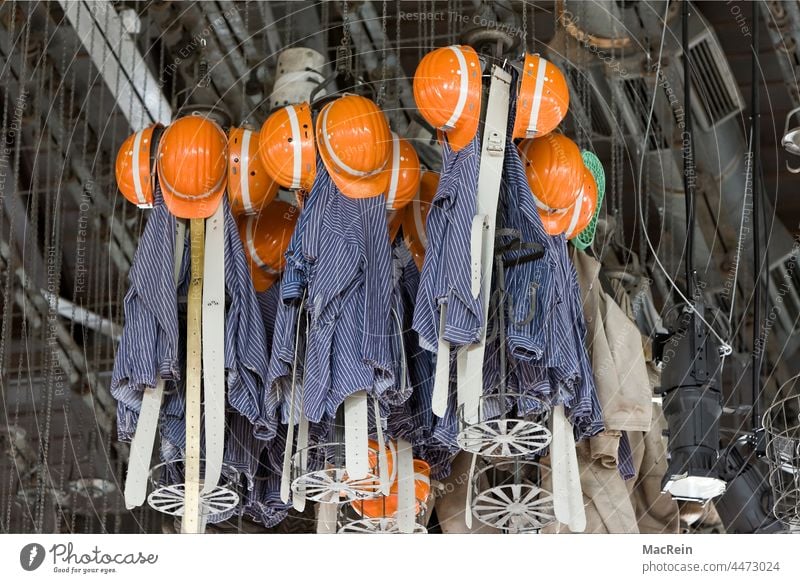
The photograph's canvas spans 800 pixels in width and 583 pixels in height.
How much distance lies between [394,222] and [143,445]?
1435mm

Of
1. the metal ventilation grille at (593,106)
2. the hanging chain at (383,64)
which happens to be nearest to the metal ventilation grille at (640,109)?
Result: the metal ventilation grille at (593,106)

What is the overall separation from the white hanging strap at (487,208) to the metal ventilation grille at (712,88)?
7.71 ft

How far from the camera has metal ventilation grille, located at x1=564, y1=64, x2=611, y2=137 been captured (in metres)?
8.30

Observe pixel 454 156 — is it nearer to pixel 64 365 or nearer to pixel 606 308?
pixel 606 308

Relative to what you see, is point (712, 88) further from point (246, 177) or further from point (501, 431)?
point (501, 431)

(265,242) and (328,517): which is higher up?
(265,242)

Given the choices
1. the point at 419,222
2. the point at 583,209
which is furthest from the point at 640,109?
the point at 419,222

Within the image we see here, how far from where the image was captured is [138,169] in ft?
22.2

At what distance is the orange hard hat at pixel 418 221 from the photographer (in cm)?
687

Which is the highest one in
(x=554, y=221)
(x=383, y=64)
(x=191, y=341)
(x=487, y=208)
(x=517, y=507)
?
(x=383, y=64)

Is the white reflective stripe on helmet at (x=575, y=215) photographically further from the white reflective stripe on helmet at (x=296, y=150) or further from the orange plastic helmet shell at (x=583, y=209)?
the white reflective stripe on helmet at (x=296, y=150)

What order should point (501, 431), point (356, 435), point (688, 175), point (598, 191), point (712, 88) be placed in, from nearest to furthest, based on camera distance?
point (501, 431) < point (356, 435) < point (598, 191) < point (688, 175) < point (712, 88)

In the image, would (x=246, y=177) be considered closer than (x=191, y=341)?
No
